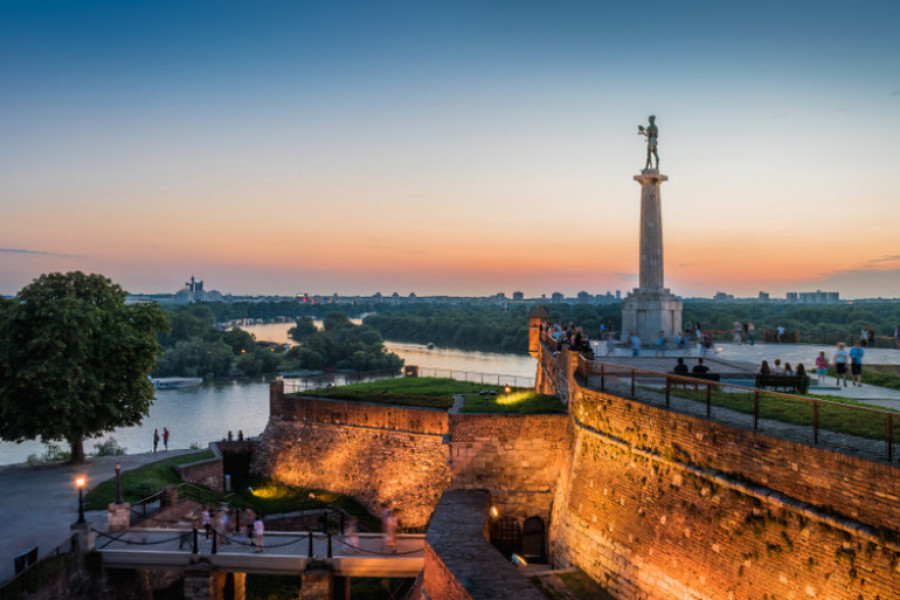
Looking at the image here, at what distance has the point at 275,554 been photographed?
1388 cm

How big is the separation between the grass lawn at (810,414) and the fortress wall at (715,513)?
3.01ft

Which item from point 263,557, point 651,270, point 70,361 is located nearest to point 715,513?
point 263,557

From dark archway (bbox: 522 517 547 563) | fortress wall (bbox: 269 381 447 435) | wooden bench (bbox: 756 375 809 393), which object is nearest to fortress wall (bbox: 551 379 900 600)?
dark archway (bbox: 522 517 547 563)

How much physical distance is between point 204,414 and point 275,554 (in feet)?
104

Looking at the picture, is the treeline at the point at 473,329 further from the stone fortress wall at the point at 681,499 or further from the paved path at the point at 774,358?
the stone fortress wall at the point at 681,499

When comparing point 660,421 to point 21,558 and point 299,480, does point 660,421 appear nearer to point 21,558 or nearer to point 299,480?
point 21,558

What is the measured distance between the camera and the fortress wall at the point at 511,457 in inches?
575

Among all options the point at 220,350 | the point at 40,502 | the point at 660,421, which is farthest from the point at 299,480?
the point at 220,350

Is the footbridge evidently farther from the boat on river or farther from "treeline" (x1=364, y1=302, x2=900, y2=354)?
the boat on river

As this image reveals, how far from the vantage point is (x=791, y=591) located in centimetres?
734

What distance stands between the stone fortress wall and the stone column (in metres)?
7.06

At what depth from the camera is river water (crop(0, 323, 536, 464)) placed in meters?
35.3

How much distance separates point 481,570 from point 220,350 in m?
55.2

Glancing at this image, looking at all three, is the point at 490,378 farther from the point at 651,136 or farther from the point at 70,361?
the point at 70,361
